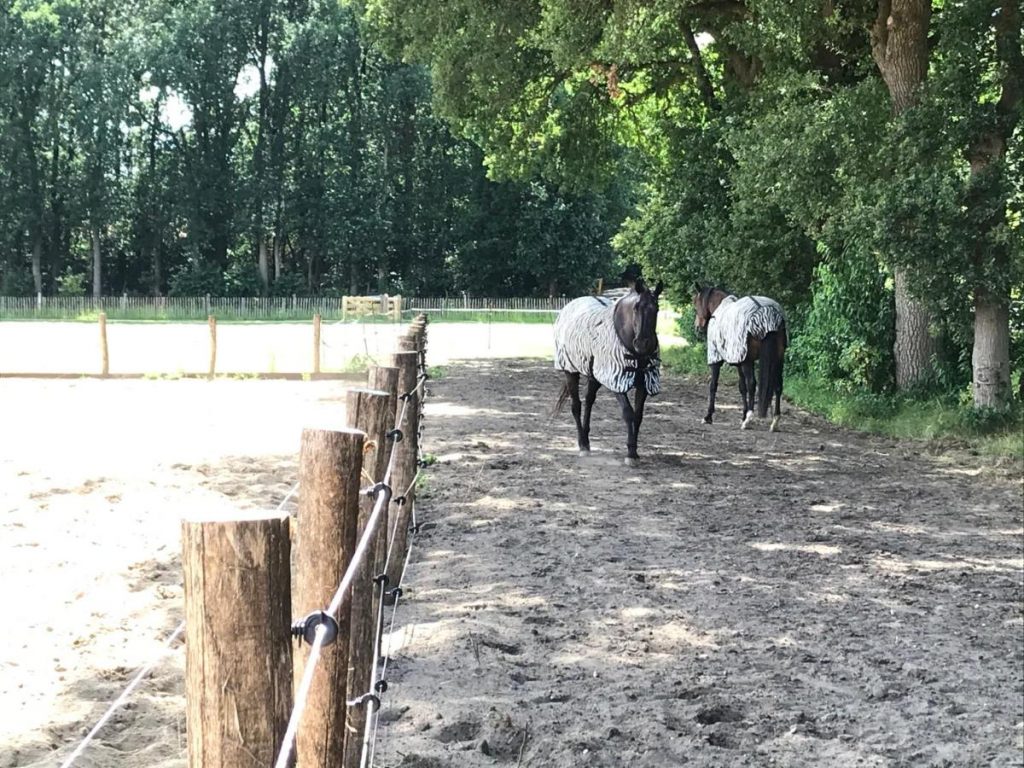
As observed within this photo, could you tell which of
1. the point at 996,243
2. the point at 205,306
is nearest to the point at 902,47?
the point at 996,243

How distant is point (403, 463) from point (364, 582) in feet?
9.47

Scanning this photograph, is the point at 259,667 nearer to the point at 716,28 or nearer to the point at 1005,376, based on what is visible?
the point at 1005,376

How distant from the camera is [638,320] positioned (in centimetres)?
1034

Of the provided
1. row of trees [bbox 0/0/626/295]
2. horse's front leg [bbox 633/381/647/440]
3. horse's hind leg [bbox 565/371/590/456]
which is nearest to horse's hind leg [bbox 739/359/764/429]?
horse's hind leg [bbox 565/371/590/456]

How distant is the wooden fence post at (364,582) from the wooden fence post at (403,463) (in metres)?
1.57

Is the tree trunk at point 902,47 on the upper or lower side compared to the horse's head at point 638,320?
upper

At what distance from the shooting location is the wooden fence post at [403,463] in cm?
591

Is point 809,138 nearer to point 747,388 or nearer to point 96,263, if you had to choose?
point 747,388

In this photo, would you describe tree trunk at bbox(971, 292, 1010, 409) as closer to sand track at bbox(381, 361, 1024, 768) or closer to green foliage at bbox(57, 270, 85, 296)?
sand track at bbox(381, 361, 1024, 768)

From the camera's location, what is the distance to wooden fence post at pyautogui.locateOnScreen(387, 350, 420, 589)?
5910mm

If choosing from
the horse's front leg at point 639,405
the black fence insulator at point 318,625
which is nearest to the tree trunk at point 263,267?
the horse's front leg at point 639,405

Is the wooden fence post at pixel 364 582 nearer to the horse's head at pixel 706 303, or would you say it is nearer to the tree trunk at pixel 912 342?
the horse's head at pixel 706 303

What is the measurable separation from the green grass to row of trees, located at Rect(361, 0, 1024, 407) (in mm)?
329

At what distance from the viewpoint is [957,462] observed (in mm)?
11000
